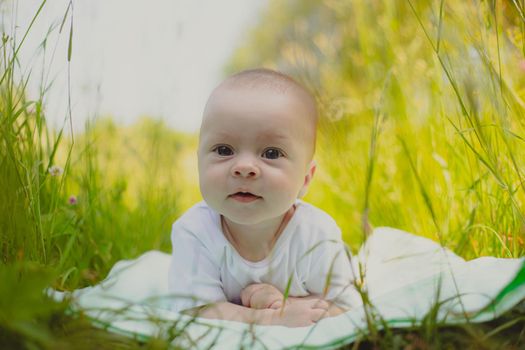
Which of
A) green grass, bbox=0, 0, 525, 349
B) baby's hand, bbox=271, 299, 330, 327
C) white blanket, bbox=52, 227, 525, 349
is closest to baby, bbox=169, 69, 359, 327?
baby's hand, bbox=271, 299, 330, 327

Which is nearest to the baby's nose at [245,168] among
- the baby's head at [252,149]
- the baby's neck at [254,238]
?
the baby's head at [252,149]

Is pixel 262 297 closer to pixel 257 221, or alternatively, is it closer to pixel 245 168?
pixel 257 221

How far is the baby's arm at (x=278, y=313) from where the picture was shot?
60.0 inches

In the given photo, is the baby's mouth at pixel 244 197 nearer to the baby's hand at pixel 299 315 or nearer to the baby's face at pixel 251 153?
the baby's face at pixel 251 153

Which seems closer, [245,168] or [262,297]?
[245,168]

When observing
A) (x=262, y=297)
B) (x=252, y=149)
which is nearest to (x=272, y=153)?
(x=252, y=149)

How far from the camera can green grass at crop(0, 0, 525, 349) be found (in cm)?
124

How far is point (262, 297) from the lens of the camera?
164 cm

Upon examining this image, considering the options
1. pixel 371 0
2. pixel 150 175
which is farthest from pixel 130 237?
pixel 371 0

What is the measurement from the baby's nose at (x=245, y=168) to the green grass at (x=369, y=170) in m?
0.31

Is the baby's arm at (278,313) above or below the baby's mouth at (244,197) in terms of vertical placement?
below

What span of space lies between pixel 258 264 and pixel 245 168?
35 cm

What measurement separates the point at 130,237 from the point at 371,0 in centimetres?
188

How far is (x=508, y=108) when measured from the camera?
1.73m
